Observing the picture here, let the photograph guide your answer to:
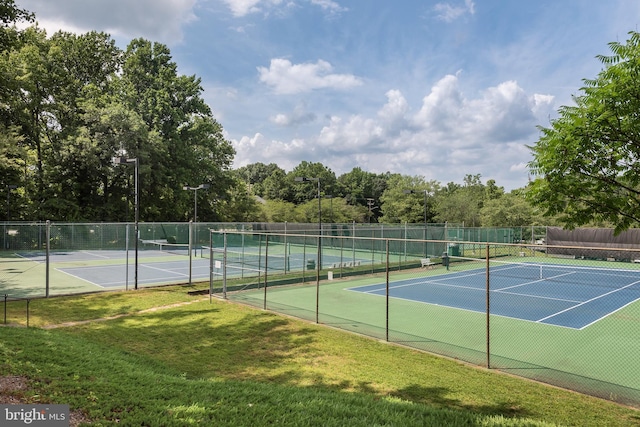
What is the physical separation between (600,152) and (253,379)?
23.1ft

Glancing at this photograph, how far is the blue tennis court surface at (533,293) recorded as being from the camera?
15502 millimetres

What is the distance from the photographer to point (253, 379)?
779 cm

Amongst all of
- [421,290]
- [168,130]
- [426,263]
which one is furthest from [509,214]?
[168,130]

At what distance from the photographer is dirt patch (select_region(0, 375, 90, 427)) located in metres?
4.54

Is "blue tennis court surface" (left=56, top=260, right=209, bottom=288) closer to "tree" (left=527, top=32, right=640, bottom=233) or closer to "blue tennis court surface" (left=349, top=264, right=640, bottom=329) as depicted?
"blue tennis court surface" (left=349, top=264, right=640, bottom=329)

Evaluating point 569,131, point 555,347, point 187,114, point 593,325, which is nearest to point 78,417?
point 569,131

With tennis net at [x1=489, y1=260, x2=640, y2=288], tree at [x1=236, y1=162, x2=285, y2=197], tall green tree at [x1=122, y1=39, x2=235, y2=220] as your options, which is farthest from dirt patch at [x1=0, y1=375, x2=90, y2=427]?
tree at [x1=236, y1=162, x2=285, y2=197]

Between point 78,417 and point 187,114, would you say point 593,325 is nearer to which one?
point 78,417

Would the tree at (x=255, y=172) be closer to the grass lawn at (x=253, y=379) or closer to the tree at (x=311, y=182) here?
the tree at (x=311, y=182)

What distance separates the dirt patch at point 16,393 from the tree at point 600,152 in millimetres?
7175

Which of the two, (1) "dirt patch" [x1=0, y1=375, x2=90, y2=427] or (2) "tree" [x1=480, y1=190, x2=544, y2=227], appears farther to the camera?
(2) "tree" [x1=480, y1=190, x2=544, y2=227]

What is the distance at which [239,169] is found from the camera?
148m

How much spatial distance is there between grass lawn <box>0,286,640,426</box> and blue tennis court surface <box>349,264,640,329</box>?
743cm

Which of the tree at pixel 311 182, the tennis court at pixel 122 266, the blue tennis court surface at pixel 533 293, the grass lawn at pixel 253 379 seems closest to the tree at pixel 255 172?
the tree at pixel 311 182
